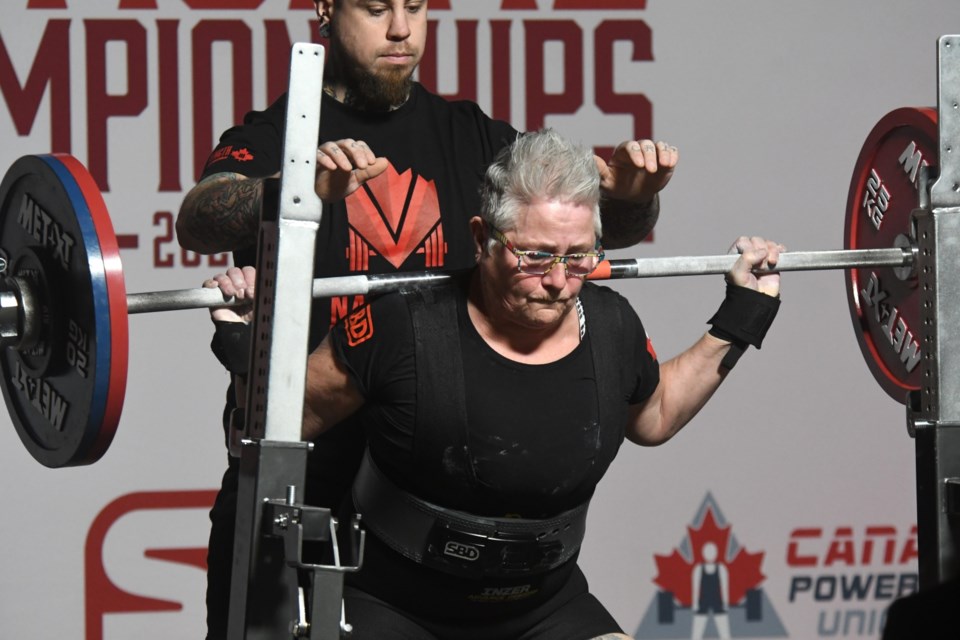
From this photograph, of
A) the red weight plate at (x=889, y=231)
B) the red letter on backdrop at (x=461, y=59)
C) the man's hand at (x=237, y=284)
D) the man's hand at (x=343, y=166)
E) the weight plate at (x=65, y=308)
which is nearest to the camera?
the man's hand at (x=343, y=166)

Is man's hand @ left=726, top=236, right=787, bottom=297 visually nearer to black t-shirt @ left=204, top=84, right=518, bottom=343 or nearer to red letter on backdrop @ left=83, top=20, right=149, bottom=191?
black t-shirt @ left=204, top=84, right=518, bottom=343

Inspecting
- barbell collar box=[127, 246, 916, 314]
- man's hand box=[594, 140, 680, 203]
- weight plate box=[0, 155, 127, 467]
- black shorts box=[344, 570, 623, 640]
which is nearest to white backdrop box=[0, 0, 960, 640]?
weight plate box=[0, 155, 127, 467]

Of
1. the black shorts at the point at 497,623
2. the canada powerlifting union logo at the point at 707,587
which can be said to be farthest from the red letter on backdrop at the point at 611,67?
the black shorts at the point at 497,623

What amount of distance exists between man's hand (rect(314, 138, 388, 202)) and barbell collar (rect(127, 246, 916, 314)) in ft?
0.55

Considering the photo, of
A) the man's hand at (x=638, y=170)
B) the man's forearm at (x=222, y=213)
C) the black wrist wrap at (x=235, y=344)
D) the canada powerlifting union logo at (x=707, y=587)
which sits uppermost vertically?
the man's hand at (x=638, y=170)

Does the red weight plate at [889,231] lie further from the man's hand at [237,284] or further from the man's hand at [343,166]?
the man's hand at [237,284]

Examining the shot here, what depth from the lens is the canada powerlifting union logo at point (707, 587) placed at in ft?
14.3

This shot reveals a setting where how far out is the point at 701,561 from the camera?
14.3ft

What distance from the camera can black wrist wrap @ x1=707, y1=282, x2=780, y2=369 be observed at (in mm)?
2561

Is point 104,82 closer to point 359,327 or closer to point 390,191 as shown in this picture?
point 390,191

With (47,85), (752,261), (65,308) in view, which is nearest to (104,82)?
(47,85)

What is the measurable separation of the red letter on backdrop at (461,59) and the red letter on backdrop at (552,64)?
16 centimetres

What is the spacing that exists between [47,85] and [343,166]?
2254mm

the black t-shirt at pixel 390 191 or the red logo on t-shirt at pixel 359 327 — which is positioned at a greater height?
the black t-shirt at pixel 390 191
